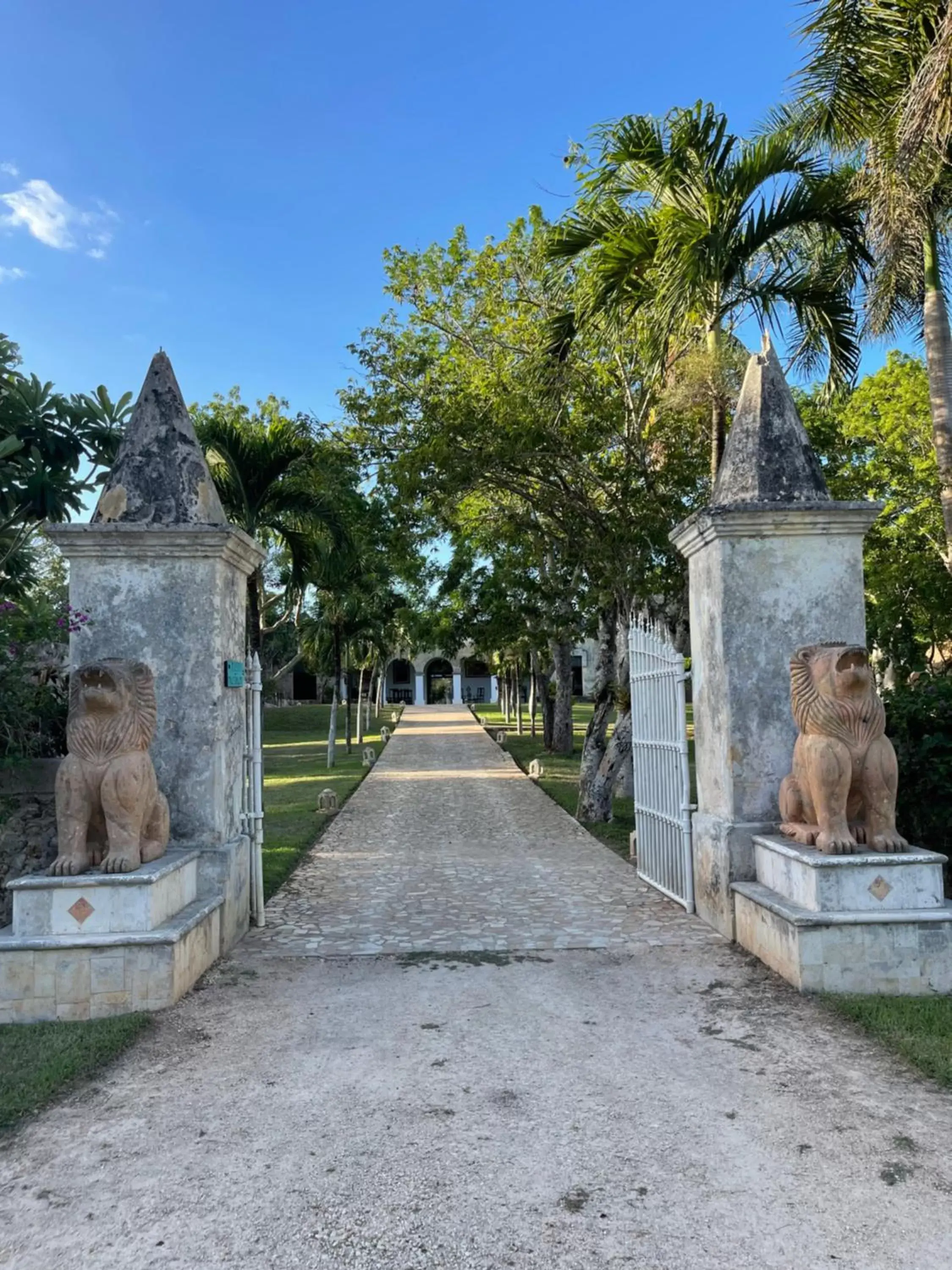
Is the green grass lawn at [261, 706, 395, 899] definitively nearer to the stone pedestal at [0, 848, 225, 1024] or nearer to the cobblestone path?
the cobblestone path

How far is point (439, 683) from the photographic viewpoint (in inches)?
2549

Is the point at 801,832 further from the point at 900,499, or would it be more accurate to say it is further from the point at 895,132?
the point at 900,499

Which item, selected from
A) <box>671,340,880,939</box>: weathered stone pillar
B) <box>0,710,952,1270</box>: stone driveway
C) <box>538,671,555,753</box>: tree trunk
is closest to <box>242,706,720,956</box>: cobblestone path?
<box>0,710,952,1270</box>: stone driveway

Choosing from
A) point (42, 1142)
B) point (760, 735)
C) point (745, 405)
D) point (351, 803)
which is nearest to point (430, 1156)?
point (42, 1142)

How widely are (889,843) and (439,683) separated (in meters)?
60.2

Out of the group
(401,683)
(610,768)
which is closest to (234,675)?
(610,768)

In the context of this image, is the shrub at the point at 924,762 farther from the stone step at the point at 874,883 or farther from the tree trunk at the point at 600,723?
the tree trunk at the point at 600,723

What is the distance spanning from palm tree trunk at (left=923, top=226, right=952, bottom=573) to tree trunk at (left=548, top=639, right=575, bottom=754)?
427 inches

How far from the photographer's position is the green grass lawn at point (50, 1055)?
3461 mm

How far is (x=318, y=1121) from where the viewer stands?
3293 millimetres

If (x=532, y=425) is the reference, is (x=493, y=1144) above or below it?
below

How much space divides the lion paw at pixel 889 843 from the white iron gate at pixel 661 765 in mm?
1828

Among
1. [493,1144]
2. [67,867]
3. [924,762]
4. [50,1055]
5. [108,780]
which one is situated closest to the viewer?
[493,1144]

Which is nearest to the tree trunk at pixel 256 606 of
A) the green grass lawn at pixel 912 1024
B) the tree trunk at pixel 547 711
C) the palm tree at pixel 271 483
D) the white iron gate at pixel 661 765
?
the palm tree at pixel 271 483
